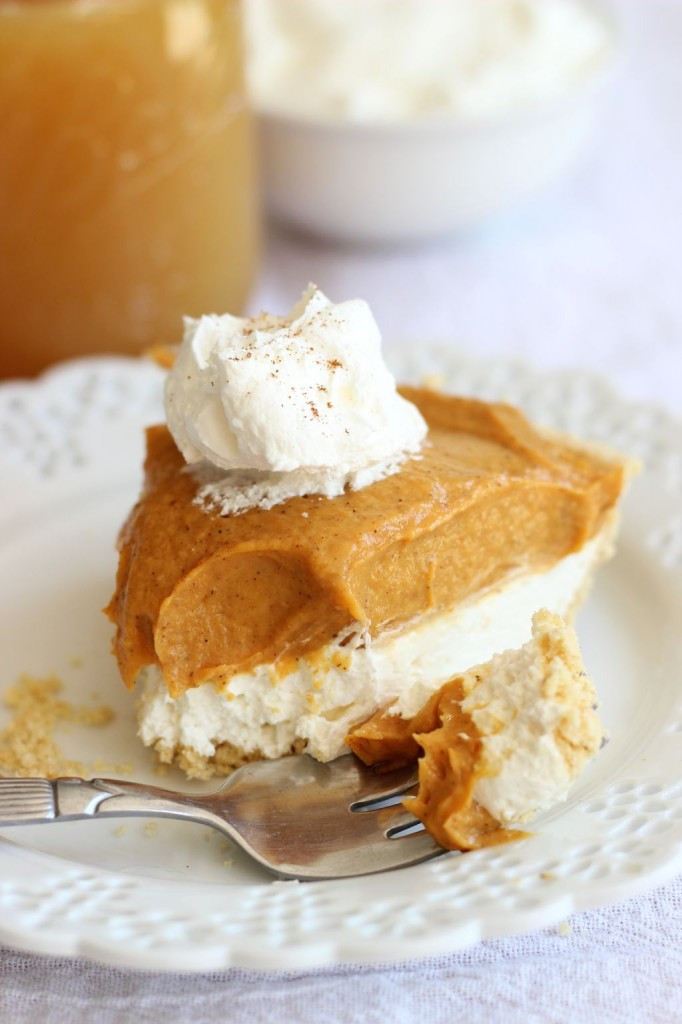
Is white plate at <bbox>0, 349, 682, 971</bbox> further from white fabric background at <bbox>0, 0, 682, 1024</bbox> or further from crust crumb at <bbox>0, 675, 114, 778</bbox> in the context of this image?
white fabric background at <bbox>0, 0, 682, 1024</bbox>

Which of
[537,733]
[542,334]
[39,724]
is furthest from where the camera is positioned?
[542,334]

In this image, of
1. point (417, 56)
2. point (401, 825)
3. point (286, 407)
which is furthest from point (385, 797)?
point (417, 56)

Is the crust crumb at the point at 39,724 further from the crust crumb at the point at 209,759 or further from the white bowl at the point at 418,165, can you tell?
the white bowl at the point at 418,165

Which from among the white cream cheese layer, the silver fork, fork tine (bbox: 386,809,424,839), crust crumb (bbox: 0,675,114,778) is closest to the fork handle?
the silver fork

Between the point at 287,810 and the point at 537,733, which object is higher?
the point at 537,733

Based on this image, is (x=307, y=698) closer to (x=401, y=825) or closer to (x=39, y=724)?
(x=401, y=825)

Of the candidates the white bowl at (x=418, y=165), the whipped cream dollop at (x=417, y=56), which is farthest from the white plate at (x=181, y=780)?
the whipped cream dollop at (x=417, y=56)
